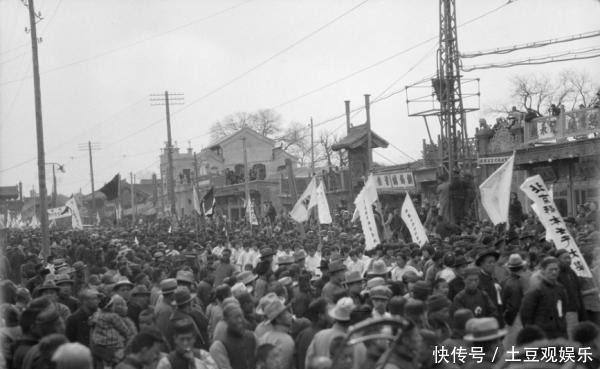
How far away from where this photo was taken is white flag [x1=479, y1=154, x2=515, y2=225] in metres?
13.8

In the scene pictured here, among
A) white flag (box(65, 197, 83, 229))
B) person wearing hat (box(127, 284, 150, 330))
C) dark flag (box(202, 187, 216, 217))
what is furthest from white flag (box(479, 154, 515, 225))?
white flag (box(65, 197, 83, 229))

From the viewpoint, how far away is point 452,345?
20.5ft

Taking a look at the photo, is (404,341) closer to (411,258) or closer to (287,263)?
(287,263)

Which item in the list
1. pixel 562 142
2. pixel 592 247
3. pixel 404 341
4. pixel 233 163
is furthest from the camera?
pixel 233 163

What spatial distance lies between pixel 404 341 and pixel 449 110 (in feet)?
53.8

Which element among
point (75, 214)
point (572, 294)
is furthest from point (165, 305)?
point (75, 214)

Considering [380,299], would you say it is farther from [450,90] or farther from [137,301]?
[450,90]

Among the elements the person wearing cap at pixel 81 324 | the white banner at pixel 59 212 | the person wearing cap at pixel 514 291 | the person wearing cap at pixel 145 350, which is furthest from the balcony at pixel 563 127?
the white banner at pixel 59 212

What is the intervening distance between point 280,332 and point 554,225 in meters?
4.91

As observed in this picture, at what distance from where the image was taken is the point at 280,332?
23.8 feet

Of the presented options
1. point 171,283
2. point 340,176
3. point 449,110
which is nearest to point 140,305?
point 171,283

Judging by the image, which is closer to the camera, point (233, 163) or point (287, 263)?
point (287, 263)

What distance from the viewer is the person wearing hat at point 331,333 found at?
263 inches

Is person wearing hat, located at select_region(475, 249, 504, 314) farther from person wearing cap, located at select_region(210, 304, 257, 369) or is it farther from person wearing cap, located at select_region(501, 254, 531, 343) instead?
person wearing cap, located at select_region(210, 304, 257, 369)
